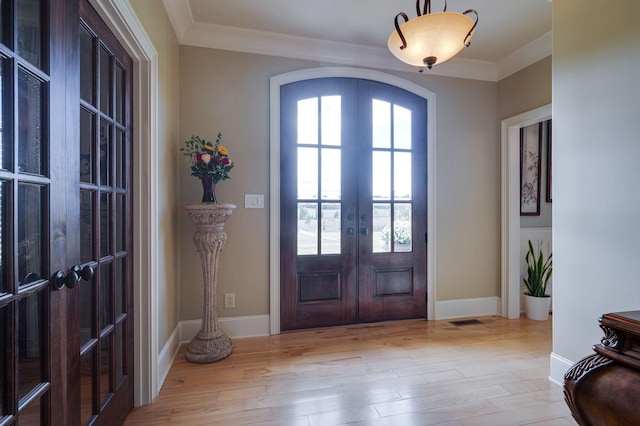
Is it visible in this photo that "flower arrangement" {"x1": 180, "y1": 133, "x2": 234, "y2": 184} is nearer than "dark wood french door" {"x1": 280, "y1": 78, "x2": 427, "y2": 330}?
Yes

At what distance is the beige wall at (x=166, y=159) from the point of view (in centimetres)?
187

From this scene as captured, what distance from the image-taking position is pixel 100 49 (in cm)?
136

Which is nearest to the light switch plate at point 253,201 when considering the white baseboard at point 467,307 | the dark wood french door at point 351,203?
the dark wood french door at point 351,203

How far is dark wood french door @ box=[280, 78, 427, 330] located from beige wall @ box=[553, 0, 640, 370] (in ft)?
4.18

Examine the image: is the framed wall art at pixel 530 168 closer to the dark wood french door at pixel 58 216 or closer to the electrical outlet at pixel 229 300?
the electrical outlet at pixel 229 300

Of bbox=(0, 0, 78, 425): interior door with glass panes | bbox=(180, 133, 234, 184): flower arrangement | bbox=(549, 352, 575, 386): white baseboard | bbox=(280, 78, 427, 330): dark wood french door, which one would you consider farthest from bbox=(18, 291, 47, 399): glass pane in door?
bbox=(549, 352, 575, 386): white baseboard

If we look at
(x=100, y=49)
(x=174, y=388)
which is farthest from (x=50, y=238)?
(x=174, y=388)

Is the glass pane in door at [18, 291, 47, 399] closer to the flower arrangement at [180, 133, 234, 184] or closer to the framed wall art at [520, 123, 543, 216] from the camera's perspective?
the flower arrangement at [180, 133, 234, 184]

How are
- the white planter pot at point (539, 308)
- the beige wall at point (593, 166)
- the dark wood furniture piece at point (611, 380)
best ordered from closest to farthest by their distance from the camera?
the dark wood furniture piece at point (611, 380), the beige wall at point (593, 166), the white planter pot at point (539, 308)

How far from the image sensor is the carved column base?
7.27ft

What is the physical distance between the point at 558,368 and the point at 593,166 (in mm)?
1267

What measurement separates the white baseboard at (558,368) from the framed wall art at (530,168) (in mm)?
1895

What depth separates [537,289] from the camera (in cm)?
318

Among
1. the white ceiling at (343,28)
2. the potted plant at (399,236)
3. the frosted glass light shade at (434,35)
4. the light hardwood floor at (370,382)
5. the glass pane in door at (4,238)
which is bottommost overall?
the light hardwood floor at (370,382)
